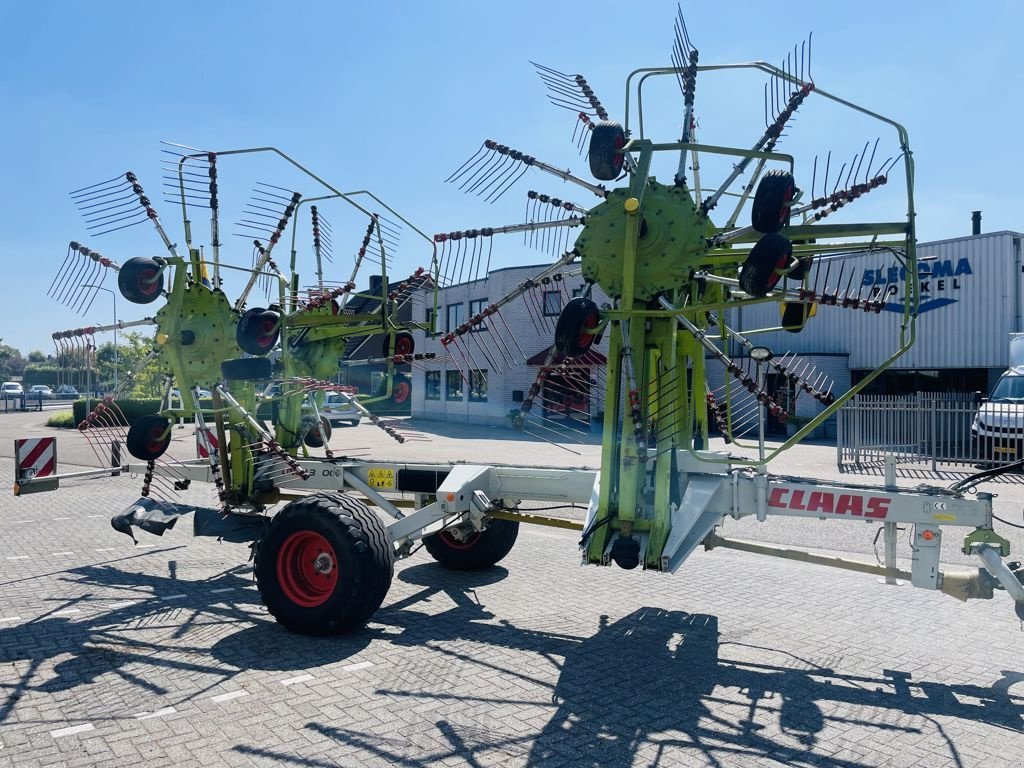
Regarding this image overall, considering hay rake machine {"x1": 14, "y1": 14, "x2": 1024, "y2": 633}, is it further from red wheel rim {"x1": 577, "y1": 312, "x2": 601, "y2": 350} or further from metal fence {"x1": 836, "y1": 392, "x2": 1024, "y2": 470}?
metal fence {"x1": 836, "y1": 392, "x2": 1024, "y2": 470}

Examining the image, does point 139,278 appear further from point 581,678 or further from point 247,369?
point 581,678

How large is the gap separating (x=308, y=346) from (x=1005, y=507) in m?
10.2

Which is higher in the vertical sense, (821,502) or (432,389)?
(432,389)

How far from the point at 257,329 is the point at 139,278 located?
1.01 meters

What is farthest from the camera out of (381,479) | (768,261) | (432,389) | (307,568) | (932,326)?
(432,389)

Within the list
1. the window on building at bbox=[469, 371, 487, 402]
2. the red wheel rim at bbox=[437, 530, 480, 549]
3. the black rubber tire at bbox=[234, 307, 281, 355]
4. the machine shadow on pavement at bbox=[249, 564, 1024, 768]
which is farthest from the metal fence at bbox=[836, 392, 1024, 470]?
the black rubber tire at bbox=[234, 307, 281, 355]

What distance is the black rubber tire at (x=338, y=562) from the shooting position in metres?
6.08

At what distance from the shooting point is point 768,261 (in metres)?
4.89

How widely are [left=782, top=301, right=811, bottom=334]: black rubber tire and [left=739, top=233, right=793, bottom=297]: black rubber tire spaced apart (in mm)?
972

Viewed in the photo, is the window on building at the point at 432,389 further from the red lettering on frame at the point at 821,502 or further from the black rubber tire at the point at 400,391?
the red lettering on frame at the point at 821,502

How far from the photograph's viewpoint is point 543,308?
670 cm

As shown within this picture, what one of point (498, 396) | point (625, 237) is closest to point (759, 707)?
point (625, 237)

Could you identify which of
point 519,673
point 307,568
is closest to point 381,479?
point 307,568

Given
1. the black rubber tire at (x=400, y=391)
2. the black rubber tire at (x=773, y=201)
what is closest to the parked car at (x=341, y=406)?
the black rubber tire at (x=400, y=391)
